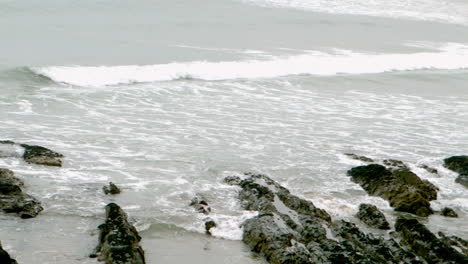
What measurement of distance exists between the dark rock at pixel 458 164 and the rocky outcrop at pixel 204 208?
6629 mm

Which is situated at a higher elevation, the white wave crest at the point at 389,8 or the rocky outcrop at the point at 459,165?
the white wave crest at the point at 389,8

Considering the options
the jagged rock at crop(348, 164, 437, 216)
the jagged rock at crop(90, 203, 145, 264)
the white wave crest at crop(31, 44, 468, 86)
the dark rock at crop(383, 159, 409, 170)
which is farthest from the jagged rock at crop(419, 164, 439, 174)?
the white wave crest at crop(31, 44, 468, 86)

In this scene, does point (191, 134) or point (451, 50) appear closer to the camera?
point (191, 134)

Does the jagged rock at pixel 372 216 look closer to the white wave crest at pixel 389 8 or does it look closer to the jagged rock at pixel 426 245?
the jagged rock at pixel 426 245

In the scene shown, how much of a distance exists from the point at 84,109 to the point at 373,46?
25.1 metres

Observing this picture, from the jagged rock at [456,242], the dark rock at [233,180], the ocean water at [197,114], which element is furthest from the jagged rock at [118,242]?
the jagged rock at [456,242]

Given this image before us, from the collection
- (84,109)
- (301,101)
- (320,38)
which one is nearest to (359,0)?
(320,38)

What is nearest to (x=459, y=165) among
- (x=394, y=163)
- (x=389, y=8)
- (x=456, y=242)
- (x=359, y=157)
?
(x=394, y=163)

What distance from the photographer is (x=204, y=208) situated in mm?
10875

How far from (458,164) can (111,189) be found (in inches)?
335

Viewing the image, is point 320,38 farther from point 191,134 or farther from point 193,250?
point 193,250

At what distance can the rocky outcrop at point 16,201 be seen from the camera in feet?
32.4

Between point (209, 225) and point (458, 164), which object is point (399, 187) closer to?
point (458, 164)

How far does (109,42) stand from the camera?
105 feet
